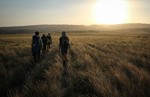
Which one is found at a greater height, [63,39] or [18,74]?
[63,39]

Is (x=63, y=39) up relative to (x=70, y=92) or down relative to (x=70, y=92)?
up

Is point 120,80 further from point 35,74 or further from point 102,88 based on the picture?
point 35,74

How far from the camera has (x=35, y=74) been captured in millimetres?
8031

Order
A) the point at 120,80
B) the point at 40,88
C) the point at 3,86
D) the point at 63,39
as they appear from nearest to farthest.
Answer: the point at 40,88 < the point at 120,80 < the point at 3,86 < the point at 63,39

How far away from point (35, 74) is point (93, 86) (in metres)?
2.98

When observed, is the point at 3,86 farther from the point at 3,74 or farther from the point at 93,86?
the point at 93,86

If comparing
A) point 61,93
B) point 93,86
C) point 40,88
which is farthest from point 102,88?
point 40,88

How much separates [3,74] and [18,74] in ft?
1.88

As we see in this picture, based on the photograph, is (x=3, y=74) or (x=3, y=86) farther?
(x=3, y=74)

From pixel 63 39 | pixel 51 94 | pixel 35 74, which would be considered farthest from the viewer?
pixel 63 39

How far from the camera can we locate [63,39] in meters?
12.0

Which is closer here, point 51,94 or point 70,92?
point 51,94

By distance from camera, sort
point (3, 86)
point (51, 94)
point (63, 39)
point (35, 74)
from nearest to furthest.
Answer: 1. point (51, 94)
2. point (3, 86)
3. point (35, 74)
4. point (63, 39)

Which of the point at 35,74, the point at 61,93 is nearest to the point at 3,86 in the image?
the point at 35,74
